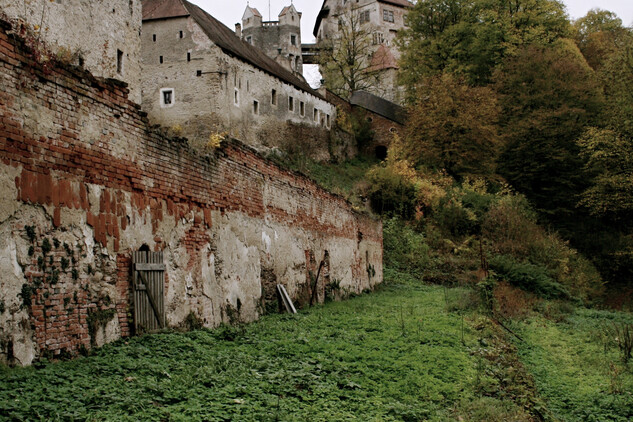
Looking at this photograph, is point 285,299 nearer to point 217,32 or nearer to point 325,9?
point 217,32

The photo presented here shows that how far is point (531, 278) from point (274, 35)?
51.4 meters

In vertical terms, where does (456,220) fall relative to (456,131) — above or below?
below

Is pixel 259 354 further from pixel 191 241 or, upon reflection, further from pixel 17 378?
pixel 17 378

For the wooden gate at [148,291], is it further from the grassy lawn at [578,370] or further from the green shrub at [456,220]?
the green shrub at [456,220]

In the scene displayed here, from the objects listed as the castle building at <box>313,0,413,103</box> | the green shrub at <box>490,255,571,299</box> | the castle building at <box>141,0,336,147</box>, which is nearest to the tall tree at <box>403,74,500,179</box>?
the castle building at <box>141,0,336,147</box>

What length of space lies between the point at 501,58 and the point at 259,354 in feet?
128

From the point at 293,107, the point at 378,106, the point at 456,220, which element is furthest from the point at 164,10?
the point at 378,106

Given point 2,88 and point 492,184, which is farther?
point 492,184

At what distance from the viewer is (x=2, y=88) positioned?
5.79m

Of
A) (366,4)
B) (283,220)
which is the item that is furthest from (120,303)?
(366,4)

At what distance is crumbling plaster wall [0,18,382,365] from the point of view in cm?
583

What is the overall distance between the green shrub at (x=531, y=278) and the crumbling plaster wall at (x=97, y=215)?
12.7 m

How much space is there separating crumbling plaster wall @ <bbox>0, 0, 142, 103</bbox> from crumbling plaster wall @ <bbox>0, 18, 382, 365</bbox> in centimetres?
1057

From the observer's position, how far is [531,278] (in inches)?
822
